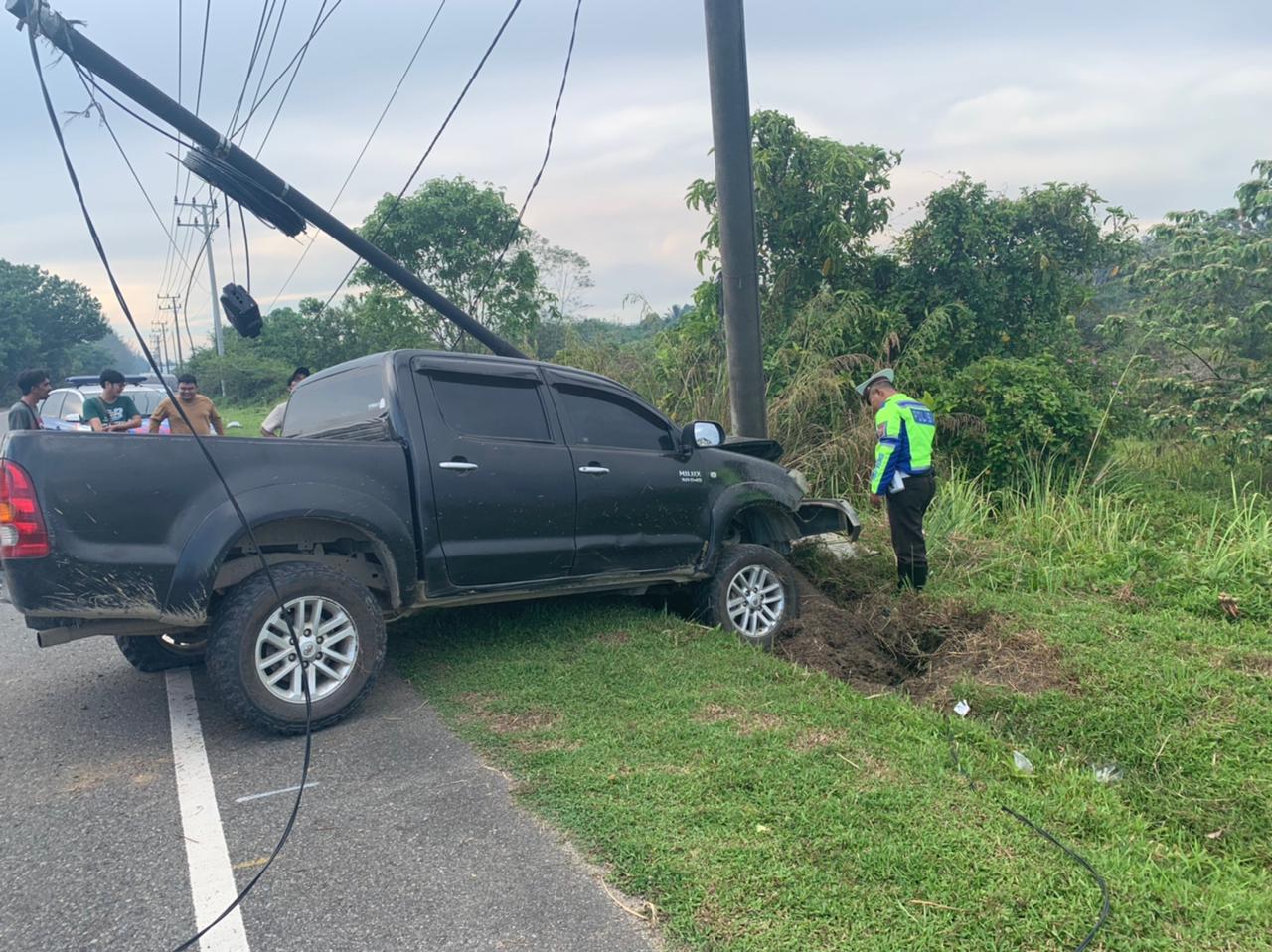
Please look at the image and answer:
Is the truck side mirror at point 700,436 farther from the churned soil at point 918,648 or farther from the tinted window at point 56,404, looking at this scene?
the tinted window at point 56,404

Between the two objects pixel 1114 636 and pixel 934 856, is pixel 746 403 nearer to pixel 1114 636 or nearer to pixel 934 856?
pixel 1114 636

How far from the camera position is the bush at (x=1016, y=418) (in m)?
9.75

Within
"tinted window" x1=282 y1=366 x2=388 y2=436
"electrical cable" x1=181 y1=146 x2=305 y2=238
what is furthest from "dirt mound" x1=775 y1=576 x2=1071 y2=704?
"electrical cable" x1=181 y1=146 x2=305 y2=238

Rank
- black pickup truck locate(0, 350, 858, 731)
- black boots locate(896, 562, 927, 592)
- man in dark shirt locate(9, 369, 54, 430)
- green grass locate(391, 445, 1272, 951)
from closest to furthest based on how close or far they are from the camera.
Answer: green grass locate(391, 445, 1272, 951), black pickup truck locate(0, 350, 858, 731), black boots locate(896, 562, 927, 592), man in dark shirt locate(9, 369, 54, 430)

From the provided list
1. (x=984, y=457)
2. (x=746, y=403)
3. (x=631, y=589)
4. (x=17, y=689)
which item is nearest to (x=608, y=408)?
(x=631, y=589)

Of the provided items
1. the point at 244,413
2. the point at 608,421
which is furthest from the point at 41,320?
the point at 608,421

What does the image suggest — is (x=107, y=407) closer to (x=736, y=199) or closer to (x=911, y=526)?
(x=736, y=199)

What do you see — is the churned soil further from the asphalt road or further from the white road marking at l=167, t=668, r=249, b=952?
the white road marking at l=167, t=668, r=249, b=952

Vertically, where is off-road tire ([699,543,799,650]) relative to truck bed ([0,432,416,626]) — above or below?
below

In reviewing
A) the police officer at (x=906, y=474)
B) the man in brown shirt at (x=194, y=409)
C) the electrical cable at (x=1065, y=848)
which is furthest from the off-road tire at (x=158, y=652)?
the man in brown shirt at (x=194, y=409)

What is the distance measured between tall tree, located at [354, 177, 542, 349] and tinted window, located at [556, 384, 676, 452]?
472 inches

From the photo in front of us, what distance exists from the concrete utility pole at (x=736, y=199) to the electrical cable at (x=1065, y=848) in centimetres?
418

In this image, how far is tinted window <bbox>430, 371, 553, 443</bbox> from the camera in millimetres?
5449

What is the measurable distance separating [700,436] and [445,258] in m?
13.6
